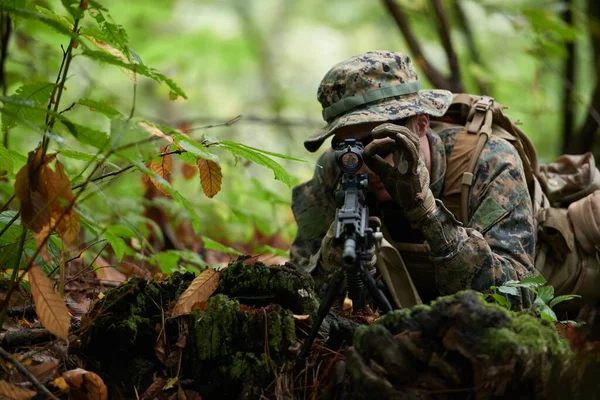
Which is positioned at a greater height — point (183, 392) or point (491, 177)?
point (491, 177)

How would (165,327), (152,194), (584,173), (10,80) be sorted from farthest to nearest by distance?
(152,194), (10,80), (584,173), (165,327)

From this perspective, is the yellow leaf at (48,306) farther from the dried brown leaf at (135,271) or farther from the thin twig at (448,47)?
the thin twig at (448,47)

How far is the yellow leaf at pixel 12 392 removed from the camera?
2.06 meters

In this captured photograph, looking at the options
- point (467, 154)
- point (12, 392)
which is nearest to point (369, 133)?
point (467, 154)

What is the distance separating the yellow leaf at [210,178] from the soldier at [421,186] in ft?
1.74

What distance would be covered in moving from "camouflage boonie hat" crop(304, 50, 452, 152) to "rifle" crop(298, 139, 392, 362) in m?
0.77

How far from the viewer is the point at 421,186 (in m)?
2.96

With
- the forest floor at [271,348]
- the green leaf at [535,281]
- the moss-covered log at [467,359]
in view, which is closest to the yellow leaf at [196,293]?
the forest floor at [271,348]

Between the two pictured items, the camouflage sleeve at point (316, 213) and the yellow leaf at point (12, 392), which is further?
the camouflage sleeve at point (316, 213)

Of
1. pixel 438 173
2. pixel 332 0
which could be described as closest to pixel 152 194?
pixel 438 173

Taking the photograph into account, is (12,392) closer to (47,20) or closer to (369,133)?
(47,20)

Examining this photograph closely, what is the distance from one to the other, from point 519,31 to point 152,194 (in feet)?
12.5

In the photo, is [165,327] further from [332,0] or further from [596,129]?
[332,0]

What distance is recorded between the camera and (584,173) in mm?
4148
